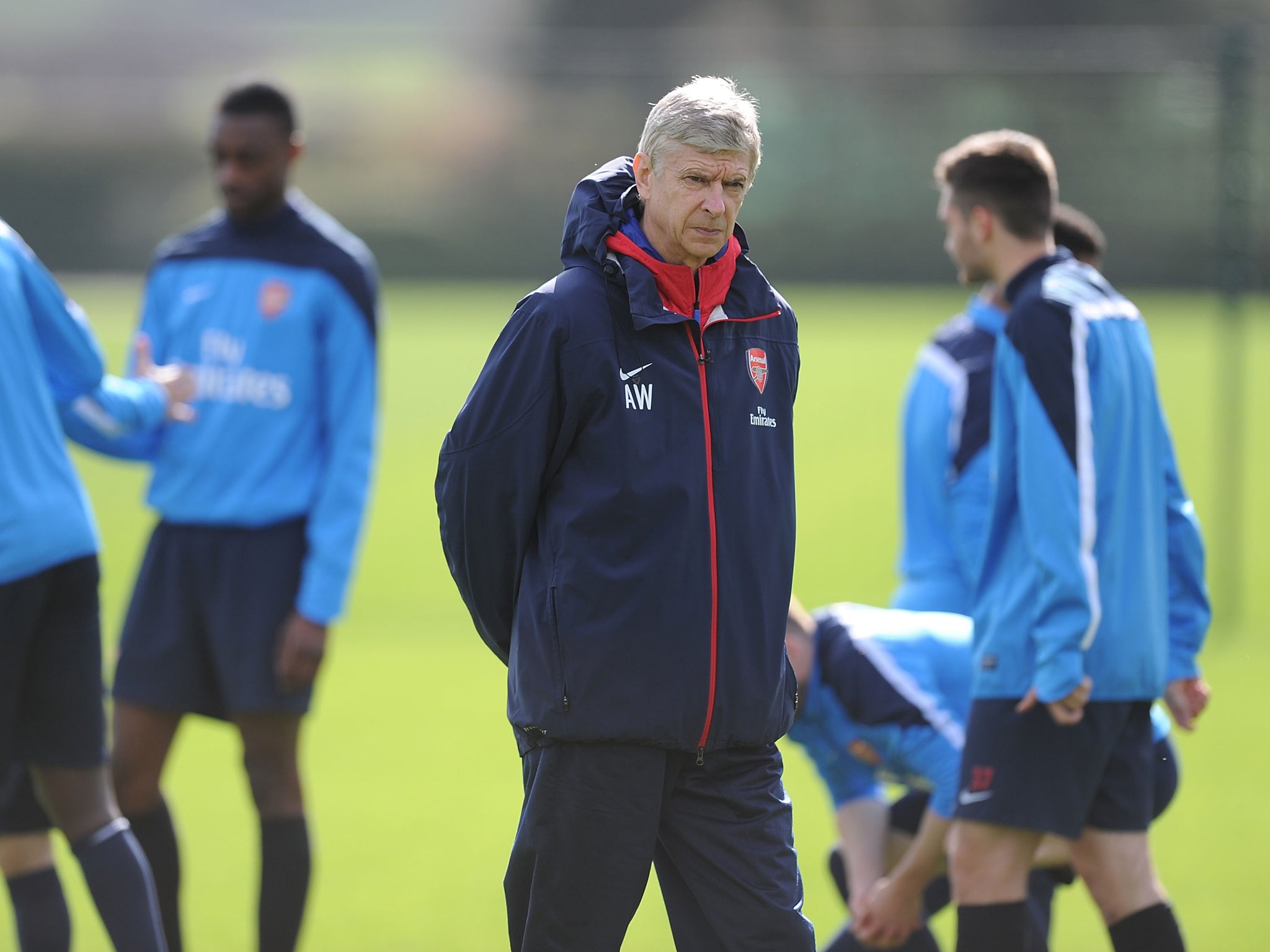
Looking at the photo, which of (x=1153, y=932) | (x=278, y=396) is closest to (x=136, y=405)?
(x=278, y=396)

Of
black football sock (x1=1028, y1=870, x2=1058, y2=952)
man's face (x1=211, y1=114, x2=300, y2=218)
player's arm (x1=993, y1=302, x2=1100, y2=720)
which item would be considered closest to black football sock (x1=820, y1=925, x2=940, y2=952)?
black football sock (x1=1028, y1=870, x2=1058, y2=952)

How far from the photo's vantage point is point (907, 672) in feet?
12.1

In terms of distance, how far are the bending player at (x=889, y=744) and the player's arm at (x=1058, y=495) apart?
0.43 m

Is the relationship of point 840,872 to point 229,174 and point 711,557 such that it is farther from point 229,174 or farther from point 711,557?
point 229,174

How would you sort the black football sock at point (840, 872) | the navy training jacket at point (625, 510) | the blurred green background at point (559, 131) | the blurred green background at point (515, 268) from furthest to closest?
the blurred green background at point (559, 131), the blurred green background at point (515, 268), the black football sock at point (840, 872), the navy training jacket at point (625, 510)

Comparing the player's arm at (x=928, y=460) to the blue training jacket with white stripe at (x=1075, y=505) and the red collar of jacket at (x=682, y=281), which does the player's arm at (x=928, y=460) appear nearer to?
the blue training jacket with white stripe at (x=1075, y=505)

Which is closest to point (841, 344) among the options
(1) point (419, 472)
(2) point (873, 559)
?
(1) point (419, 472)

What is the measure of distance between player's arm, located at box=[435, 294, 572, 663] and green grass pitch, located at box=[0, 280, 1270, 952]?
1.91 m

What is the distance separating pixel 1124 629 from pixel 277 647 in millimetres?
2149

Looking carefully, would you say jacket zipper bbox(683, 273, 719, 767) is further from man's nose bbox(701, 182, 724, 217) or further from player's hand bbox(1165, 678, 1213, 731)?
player's hand bbox(1165, 678, 1213, 731)

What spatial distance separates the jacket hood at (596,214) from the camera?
Answer: 2.82 m

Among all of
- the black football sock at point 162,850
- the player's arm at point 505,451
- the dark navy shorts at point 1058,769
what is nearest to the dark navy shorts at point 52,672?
the black football sock at point 162,850

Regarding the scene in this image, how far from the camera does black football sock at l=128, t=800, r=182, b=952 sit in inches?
159

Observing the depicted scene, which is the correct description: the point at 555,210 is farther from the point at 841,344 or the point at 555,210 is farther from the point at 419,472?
the point at 841,344
